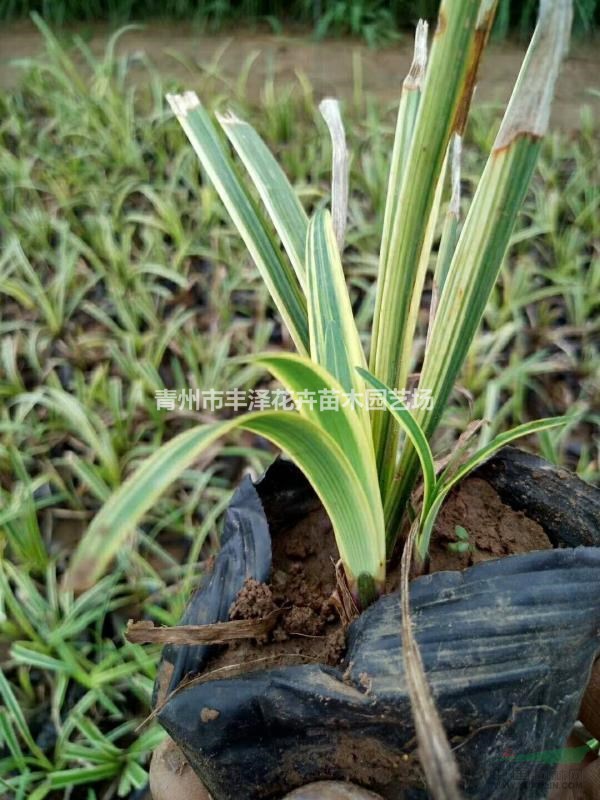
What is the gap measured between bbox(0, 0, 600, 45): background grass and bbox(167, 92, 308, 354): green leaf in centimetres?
247

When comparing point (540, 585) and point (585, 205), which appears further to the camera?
point (585, 205)

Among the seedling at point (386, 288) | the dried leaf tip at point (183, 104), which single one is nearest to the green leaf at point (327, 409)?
the seedling at point (386, 288)

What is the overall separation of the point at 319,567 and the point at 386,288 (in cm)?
29

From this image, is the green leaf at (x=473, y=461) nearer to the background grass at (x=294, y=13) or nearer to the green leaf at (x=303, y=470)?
the green leaf at (x=303, y=470)

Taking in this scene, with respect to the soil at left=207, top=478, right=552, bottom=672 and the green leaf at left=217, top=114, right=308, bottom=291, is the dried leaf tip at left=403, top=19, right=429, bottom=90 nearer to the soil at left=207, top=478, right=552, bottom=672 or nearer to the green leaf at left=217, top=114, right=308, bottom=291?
the green leaf at left=217, top=114, right=308, bottom=291

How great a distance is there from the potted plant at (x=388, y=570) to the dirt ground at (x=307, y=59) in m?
2.00

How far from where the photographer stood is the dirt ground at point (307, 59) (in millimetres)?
2492

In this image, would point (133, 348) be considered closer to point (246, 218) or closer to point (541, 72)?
point (246, 218)

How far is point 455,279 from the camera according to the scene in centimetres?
51

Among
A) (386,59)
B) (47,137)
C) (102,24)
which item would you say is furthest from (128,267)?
(102,24)

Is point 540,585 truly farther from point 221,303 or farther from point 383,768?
point 221,303

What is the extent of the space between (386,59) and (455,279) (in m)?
2.62

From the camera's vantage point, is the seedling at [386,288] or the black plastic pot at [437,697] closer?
the seedling at [386,288]

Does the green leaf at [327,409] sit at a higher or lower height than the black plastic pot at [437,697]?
higher
